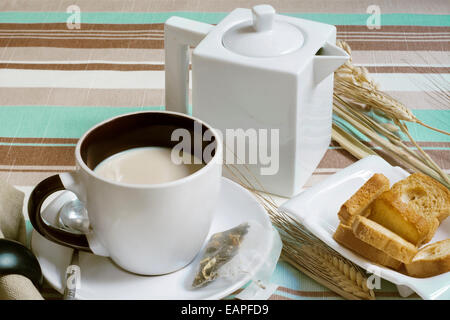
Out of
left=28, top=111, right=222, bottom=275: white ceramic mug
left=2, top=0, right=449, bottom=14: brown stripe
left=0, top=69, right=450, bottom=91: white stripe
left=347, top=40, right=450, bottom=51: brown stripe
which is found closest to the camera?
left=28, top=111, right=222, bottom=275: white ceramic mug

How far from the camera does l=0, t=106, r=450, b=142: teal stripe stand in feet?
3.09

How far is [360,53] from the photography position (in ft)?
3.81

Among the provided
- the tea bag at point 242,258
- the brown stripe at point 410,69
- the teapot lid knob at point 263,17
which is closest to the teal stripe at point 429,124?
the brown stripe at point 410,69

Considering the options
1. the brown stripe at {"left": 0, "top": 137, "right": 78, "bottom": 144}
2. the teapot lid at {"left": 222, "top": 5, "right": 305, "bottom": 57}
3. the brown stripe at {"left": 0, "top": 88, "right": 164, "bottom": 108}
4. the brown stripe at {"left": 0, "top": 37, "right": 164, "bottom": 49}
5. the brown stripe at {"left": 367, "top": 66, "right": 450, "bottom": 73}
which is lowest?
the brown stripe at {"left": 0, "top": 137, "right": 78, "bottom": 144}

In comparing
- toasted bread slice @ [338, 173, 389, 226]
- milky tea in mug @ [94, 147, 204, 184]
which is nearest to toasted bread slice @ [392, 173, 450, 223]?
toasted bread slice @ [338, 173, 389, 226]

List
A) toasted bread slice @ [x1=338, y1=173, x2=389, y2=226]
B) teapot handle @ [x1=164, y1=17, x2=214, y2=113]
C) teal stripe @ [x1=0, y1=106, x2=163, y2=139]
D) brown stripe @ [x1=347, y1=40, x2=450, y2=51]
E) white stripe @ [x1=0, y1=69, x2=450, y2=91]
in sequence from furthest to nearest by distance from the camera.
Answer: brown stripe @ [x1=347, y1=40, x2=450, y2=51]
white stripe @ [x1=0, y1=69, x2=450, y2=91]
teal stripe @ [x1=0, y1=106, x2=163, y2=139]
teapot handle @ [x1=164, y1=17, x2=214, y2=113]
toasted bread slice @ [x1=338, y1=173, x2=389, y2=226]

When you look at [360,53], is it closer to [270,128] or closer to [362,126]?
[362,126]

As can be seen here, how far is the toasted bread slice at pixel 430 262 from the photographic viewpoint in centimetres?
61

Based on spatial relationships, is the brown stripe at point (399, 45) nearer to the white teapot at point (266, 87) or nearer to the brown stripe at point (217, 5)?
the brown stripe at point (217, 5)

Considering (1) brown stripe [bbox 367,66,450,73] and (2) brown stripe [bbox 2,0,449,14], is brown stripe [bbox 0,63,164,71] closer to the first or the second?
(2) brown stripe [bbox 2,0,449,14]

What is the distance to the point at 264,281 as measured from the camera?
626mm

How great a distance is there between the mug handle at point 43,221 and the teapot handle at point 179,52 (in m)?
0.30

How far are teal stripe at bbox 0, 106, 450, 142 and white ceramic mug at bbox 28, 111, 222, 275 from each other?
31cm

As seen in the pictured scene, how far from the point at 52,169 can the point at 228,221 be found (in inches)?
11.9
